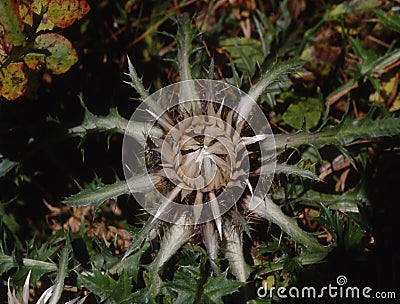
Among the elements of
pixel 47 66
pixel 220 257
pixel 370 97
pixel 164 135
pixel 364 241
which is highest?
pixel 47 66

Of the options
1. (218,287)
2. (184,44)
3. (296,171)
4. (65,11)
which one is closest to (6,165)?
(65,11)

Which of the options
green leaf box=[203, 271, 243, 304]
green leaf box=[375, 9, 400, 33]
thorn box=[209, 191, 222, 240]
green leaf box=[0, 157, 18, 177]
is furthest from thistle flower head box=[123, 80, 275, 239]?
green leaf box=[375, 9, 400, 33]

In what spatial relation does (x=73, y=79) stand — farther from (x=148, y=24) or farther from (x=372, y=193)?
(x=372, y=193)

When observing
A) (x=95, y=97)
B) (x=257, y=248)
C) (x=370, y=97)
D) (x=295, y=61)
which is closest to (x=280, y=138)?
(x=295, y=61)

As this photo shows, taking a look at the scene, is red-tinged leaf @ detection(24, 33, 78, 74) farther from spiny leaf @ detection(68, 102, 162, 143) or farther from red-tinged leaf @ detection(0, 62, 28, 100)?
spiny leaf @ detection(68, 102, 162, 143)

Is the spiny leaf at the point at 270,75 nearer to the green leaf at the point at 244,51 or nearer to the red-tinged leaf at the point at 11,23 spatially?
the green leaf at the point at 244,51

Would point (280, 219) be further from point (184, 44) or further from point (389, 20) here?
point (389, 20)

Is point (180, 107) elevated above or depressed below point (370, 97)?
above
